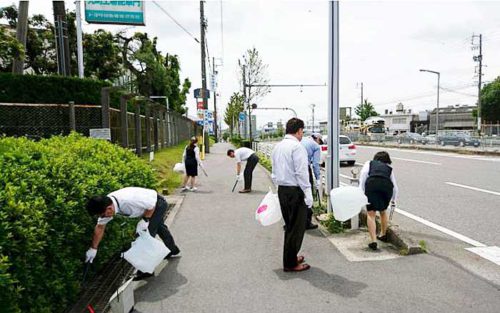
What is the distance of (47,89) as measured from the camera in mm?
13141

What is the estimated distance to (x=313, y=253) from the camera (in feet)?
17.1

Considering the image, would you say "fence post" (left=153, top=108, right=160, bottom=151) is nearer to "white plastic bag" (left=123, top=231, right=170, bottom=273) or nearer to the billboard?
the billboard

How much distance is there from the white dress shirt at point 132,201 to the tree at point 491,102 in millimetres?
59577

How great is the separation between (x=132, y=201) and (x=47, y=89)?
433 inches

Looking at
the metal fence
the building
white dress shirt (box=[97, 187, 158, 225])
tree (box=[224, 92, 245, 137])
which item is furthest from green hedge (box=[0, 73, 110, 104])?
the building

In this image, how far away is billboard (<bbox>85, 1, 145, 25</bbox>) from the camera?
13.9 metres

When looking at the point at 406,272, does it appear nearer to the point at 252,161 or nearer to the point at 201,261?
the point at 201,261

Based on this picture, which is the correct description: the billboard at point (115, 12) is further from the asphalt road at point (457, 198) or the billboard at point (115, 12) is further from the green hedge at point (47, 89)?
the asphalt road at point (457, 198)

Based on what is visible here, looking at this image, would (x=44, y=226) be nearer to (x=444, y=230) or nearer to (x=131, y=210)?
(x=131, y=210)

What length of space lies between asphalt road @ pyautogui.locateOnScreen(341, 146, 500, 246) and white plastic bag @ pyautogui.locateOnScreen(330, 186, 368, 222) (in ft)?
6.51

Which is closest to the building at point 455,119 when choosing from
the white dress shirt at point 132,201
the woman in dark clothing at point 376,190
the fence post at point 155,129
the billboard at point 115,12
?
the fence post at point 155,129

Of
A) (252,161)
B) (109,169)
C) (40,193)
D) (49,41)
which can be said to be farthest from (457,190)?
(49,41)

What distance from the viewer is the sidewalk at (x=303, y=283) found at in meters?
3.70

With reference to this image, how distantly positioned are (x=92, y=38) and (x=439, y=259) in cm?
2848
